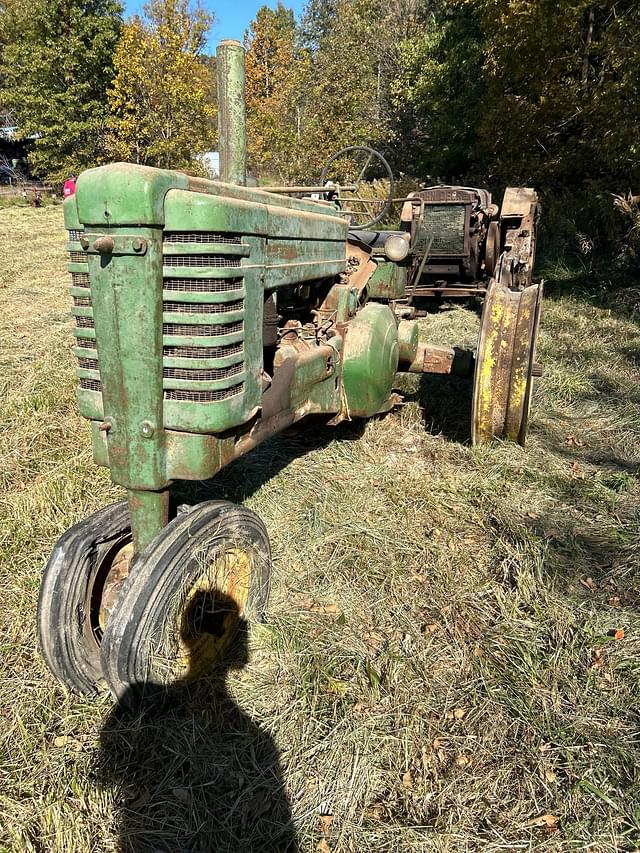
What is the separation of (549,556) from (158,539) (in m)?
1.90

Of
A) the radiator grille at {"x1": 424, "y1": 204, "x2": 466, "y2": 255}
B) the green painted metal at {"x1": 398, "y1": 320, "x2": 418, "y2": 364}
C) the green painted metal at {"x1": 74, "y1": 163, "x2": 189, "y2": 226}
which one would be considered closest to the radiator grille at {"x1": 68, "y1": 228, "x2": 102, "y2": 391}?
the green painted metal at {"x1": 74, "y1": 163, "x2": 189, "y2": 226}

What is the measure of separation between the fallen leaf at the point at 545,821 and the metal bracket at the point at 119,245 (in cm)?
208

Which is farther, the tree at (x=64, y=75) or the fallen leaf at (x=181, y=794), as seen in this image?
the tree at (x=64, y=75)

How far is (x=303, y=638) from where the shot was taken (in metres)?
2.42

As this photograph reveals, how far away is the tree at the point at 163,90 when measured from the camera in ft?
71.6

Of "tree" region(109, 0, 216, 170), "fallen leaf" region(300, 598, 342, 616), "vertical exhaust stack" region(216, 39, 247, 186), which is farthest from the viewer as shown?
"tree" region(109, 0, 216, 170)

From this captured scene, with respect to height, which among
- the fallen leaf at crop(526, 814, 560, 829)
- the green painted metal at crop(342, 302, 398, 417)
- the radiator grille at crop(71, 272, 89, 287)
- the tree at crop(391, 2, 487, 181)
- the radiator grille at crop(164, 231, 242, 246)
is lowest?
the fallen leaf at crop(526, 814, 560, 829)

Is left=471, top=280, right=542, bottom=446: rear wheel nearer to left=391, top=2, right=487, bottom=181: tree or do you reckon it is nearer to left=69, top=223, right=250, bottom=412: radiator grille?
left=69, top=223, right=250, bottom=412: radiator grille

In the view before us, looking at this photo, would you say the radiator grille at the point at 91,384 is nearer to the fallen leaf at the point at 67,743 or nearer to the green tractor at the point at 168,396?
the green tractor at the point at 168,396

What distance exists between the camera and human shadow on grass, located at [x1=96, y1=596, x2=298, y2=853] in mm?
1758

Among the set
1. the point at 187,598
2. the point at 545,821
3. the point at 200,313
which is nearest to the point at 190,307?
the point at 200,313

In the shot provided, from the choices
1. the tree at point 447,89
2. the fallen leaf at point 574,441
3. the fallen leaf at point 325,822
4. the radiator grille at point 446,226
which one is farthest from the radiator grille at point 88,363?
the tree at point 447,89

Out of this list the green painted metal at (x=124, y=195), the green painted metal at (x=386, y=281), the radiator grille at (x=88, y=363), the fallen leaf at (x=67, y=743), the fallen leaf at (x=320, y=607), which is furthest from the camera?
the green painted metal at (x=386, y=281)

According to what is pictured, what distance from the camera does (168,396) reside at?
79.4 inches
